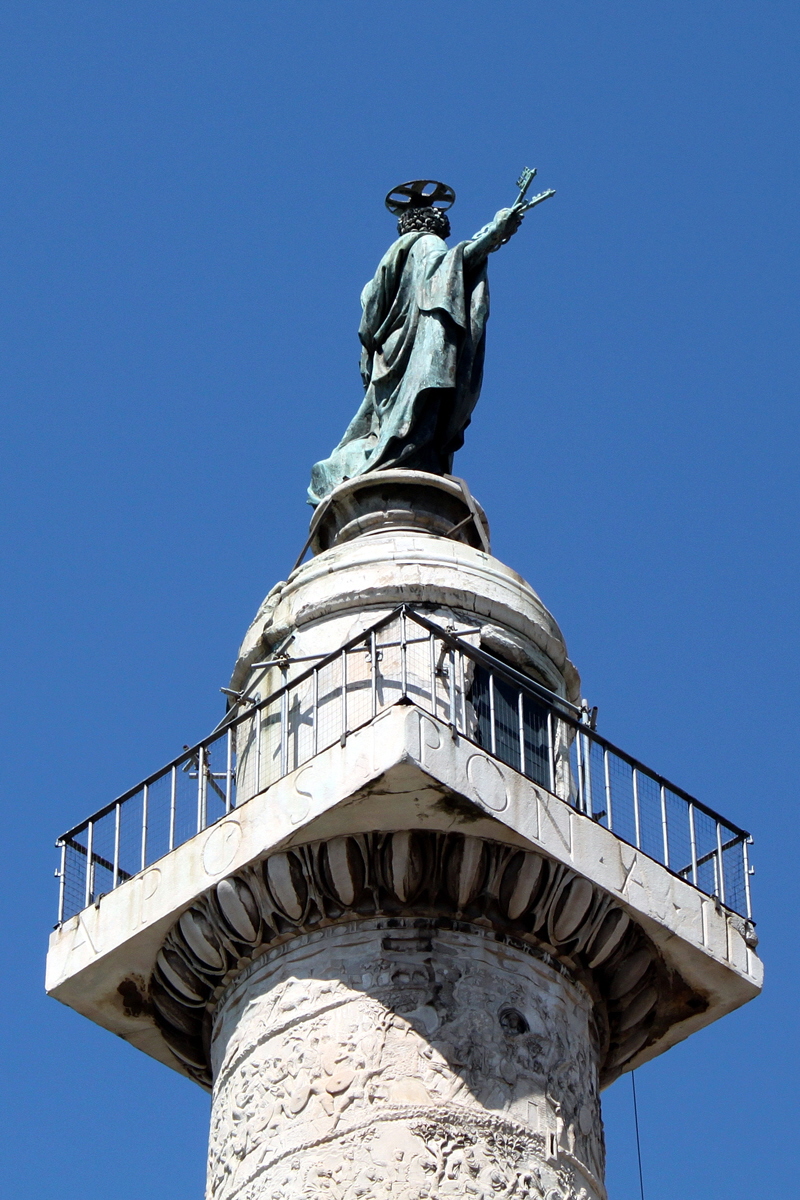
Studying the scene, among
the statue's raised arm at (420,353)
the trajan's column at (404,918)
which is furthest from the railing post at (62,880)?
the statue's raised arm at (420,353)

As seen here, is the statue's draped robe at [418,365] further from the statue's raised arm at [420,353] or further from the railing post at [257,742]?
the railing post at [257,742]

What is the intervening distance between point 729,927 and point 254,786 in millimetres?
3582

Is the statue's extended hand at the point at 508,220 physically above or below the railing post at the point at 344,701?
above

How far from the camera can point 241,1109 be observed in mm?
16453

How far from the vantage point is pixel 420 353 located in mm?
21406

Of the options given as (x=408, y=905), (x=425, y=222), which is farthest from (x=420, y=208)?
(x=408, y=905)

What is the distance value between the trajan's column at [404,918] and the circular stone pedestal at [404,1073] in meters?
0.02

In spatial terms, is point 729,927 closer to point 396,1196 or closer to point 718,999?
point 718,999

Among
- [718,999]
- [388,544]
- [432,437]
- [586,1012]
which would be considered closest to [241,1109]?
[586,1012]

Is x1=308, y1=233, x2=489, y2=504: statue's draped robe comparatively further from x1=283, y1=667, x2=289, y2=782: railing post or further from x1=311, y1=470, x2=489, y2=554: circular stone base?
x1=283, y1=667, x2=289, y2=782: railing post

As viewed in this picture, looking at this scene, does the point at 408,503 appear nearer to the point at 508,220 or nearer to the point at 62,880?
the point at 508,220

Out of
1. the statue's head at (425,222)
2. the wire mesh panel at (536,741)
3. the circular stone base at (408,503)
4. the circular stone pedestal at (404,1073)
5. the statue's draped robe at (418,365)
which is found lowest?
the circular stone pedestal at (404,1073)

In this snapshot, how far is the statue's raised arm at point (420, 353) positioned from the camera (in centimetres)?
2108

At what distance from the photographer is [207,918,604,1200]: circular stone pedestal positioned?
15.7 m
